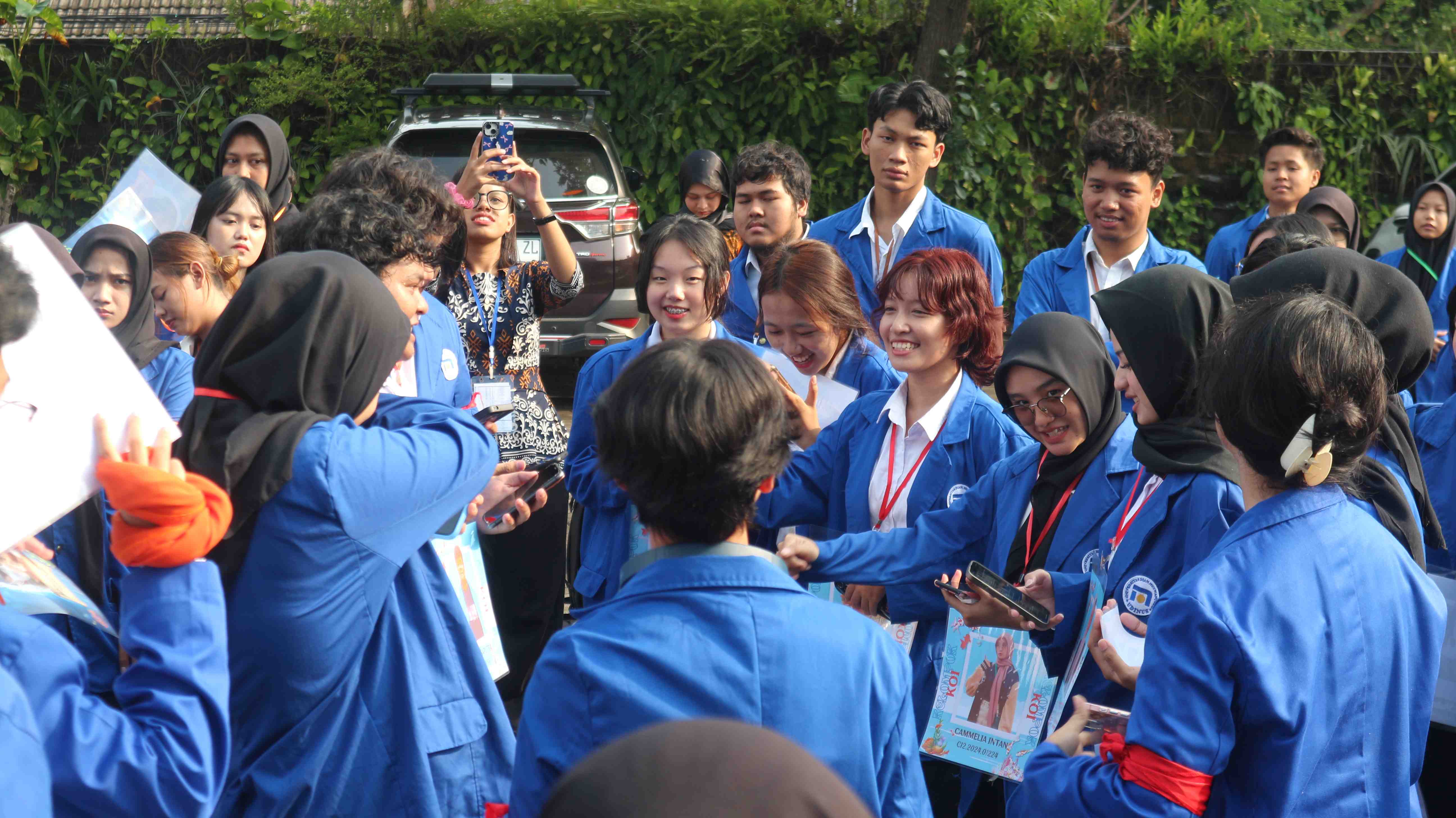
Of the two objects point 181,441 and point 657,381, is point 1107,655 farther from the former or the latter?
point 181,441

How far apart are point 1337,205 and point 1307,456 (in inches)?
196

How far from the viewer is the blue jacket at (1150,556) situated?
2355 millimetres

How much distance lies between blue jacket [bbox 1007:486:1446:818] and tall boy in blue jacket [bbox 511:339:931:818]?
36 cm

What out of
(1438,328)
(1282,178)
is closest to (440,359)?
(1438,328)

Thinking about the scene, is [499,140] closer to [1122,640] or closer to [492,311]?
[492,311]

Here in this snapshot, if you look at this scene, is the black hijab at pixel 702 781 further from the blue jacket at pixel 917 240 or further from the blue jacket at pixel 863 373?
the blue jacket at pixel 917 240

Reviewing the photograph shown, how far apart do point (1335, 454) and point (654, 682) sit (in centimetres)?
111

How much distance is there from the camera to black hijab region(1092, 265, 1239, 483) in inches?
95.7

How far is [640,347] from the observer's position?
3789mm

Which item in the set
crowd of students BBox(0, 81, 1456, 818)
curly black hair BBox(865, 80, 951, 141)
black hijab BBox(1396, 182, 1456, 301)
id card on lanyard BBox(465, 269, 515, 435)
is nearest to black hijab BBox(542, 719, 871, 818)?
crowd of students BBox(0, 81, 1456, 818)

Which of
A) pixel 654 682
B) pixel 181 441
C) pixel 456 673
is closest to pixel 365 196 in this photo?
pixel 181 441

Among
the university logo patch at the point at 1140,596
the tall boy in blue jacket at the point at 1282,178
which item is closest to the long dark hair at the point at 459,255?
the university logo patch at the point at 1140,596

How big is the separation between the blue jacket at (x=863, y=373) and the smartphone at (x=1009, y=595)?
1410 millimetres

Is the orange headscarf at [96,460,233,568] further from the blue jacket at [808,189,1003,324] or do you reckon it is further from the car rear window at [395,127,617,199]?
the car rear window at [395,127,617,199]
